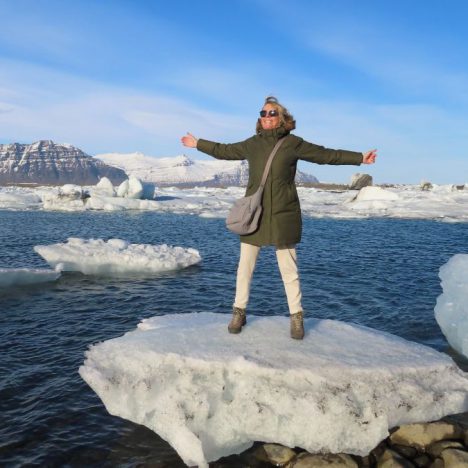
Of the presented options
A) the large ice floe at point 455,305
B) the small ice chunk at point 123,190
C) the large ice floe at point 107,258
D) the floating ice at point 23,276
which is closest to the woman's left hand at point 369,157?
the large ice floe at point 455,305

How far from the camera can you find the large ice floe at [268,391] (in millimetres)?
5105

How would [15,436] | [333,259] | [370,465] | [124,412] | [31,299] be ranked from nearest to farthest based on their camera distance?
[370,465] → [124,412] → [15,436] → [31,299] → [333,259]

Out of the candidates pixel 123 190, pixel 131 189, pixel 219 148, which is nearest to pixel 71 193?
pixel 123 190

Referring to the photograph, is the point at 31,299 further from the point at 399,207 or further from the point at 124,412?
the point at 399,207

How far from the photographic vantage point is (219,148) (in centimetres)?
564

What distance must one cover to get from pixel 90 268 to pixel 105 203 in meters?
42.3

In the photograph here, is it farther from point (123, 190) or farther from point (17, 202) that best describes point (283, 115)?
point (17, 202)

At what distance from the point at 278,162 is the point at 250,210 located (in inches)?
26.8

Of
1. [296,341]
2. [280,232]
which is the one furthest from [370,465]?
[280,232]

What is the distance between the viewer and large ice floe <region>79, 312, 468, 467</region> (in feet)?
16.8

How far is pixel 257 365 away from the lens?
5.31m

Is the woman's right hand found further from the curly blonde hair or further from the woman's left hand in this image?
the woman's left hand

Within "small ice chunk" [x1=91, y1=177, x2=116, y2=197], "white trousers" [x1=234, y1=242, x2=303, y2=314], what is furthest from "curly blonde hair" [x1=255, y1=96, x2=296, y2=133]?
"small ice chunk" [x1=91, y1=177, x2=116, y2=197]

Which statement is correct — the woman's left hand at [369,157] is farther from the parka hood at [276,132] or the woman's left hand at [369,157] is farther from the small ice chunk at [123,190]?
the small ice chunk at [123,190]
